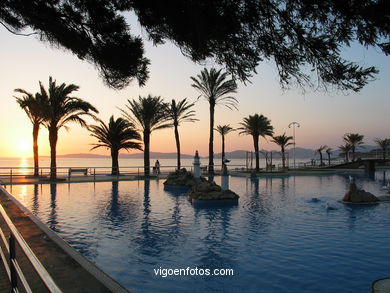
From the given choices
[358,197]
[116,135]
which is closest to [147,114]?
[116,135]

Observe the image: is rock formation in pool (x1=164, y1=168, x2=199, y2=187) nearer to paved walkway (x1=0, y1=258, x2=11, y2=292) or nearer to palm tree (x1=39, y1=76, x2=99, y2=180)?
palm tree (x1=39, y1=76, x2=99, y2=180)

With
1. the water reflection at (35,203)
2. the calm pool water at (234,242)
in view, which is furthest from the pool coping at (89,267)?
the water reflection at (35,203)

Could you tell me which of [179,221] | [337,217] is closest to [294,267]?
[179,221]

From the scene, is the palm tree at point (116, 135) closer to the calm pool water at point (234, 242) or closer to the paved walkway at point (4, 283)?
the calm pool water at point (234, 242)

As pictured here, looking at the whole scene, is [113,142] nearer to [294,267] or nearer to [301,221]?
[301,221]

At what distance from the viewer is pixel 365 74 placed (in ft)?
16.6

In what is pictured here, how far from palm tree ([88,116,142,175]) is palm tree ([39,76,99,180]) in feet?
19.6

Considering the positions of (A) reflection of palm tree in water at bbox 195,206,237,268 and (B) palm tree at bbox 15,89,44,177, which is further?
(B) palm tree at bbox 15,89,44,177

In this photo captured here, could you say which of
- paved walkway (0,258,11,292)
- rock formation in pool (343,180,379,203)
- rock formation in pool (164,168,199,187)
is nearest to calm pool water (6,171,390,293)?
rock formation in pool (343,180,379,203)

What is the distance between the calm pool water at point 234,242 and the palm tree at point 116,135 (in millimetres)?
19618

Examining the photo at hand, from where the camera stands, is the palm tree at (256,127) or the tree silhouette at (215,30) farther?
the palm tree at (256,127)

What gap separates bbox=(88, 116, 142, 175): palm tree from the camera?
3528 centimetres

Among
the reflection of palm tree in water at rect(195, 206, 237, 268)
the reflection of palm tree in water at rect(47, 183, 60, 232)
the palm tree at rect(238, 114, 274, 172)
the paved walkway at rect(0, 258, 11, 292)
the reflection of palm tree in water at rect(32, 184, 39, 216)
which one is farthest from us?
the palm tree at rect(238, 114, 274, 172)

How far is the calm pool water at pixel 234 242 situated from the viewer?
21.0ft
